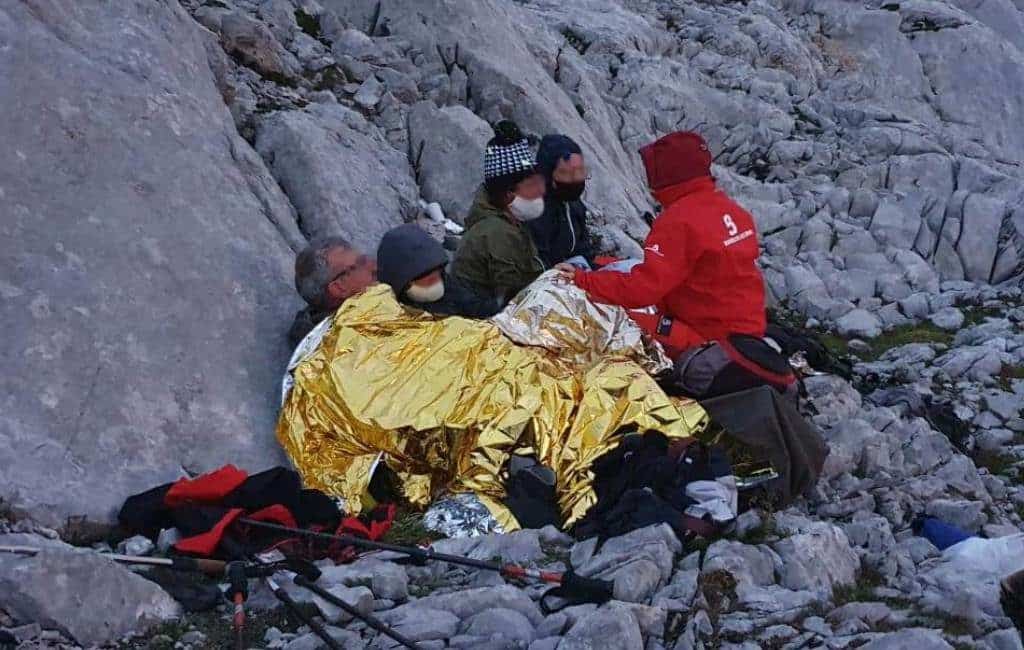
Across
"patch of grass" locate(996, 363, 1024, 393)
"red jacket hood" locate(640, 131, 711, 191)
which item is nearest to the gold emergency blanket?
"red jacket hood" locate(640, 131, 711, 191)

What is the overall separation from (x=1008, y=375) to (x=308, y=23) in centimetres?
939

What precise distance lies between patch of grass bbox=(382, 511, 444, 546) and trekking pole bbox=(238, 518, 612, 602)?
1.16 ft

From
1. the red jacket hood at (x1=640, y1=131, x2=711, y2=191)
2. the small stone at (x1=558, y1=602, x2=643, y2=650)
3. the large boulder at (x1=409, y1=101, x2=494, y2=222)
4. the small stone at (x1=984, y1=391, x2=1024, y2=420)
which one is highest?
the red jacket hood at (x1=640, y1=131, x2=711, y2=191)

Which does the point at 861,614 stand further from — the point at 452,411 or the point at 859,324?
the point at 859,324

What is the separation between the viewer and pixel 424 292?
779cm

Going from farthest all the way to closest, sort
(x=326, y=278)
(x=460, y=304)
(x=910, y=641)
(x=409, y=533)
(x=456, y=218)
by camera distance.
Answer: (x=456, y=218)
(x=460, y=304)
(x=326, y=278)
(x=409, y=533)
(x=910, y=641)

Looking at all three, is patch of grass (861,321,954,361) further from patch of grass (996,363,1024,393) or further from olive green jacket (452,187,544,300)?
olive green jacket (452,187,544,300)

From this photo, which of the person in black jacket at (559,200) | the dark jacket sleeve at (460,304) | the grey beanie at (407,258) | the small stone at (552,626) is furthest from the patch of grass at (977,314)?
the small stone at (552,626)

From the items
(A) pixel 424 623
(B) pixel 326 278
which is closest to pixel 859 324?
(B) pixel 326 278

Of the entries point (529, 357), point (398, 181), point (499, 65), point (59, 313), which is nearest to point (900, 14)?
point (499, 65)

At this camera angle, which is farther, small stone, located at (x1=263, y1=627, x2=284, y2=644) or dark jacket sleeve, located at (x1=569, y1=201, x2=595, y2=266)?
dark jacket sleeve, located at (x1=569, y1=201, x2=595, y2=266)

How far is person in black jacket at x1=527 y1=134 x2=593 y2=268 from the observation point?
31.7 ft

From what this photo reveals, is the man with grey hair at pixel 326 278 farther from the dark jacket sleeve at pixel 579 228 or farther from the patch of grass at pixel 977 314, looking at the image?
the patch of grass at pixel 977 314

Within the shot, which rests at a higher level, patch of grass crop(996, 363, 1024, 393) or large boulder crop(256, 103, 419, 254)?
large boulder crop(256, 103, 419, 254)
